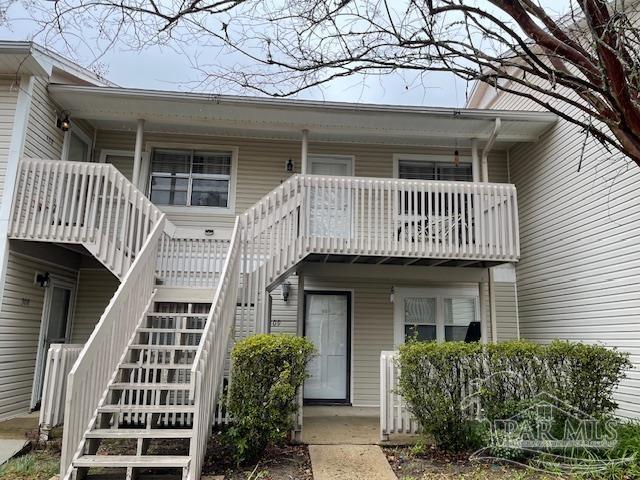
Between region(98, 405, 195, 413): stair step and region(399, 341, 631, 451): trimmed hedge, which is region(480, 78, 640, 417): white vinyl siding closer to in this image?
region(399, 341, 631, 451): trimmed hedge

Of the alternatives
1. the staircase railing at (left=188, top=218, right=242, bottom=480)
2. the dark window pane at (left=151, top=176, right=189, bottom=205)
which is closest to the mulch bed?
the staircase railing at (left=188, top=218, right=242, bottom=480)

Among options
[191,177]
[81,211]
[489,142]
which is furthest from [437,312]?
[81,211]

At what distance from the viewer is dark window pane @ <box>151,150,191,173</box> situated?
9.84 metres

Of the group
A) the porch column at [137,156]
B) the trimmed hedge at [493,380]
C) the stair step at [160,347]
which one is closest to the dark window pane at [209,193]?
the porch column at [137,156]

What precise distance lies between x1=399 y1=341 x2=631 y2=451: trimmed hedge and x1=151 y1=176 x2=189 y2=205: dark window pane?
601 cm

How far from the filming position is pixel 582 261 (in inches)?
315

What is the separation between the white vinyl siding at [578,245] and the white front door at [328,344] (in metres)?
3.77

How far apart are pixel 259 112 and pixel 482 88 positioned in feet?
22.9

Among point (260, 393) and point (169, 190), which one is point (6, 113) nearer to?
point (169, 190)

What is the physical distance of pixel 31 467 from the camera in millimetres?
5043

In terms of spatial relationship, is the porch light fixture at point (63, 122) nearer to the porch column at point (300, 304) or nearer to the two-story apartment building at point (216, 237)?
the two-story apartment building at point (216, 237)

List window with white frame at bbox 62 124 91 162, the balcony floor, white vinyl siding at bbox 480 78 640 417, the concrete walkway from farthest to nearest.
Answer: window with white frame at bbox 62 124 91 162 → the balcony floor → white vinyl siding at bbox 480 78 640 417 → the concrete walkway

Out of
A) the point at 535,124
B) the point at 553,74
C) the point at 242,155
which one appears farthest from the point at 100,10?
the point at 535,124

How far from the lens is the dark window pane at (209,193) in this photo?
9.75m
